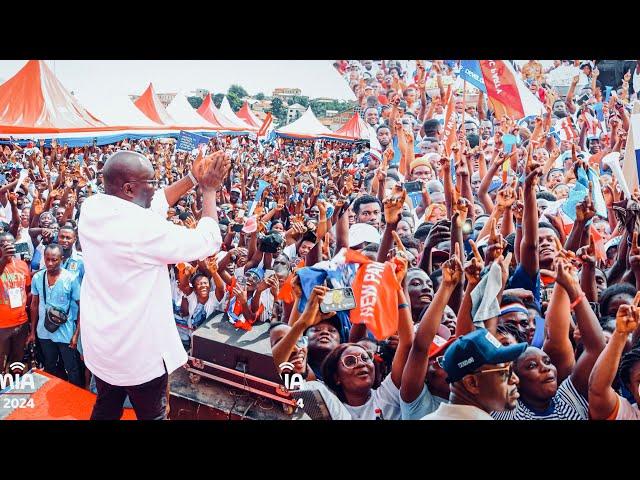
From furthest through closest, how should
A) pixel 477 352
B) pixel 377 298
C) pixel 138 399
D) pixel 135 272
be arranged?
pixel 377 298, pixel 477 352, pixel 138 399, pixel 135 272

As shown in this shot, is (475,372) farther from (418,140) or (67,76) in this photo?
(67,76)

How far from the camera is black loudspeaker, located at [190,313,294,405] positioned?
307 centimetres

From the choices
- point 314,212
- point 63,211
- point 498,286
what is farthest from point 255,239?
point 498,286

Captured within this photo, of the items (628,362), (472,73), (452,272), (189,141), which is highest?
(472,73)

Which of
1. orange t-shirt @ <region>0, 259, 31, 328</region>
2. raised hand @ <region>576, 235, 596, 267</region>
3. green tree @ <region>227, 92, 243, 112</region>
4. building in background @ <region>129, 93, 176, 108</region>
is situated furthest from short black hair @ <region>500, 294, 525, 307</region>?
orange t-shirt @ <region>0, 259, 31, 328</region>

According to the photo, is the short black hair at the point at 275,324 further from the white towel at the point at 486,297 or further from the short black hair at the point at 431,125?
the short black hair at the point at 431,125

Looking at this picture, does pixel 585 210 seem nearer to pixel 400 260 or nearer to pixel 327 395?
pixel 400 260

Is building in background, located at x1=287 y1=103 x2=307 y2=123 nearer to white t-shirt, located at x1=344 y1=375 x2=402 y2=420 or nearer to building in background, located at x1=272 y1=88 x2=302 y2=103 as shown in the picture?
building in background, located at x1=272 y1=88 x2=302 y2=103

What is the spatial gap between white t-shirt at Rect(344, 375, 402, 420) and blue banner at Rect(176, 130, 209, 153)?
1681 mm

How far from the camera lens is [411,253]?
314 centimetres

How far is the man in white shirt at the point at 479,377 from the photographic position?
9.63 feet

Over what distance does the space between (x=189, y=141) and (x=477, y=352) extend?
196 cm

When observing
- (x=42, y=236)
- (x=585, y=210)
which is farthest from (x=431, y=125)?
(x=42, y=236)

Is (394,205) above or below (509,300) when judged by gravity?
above
